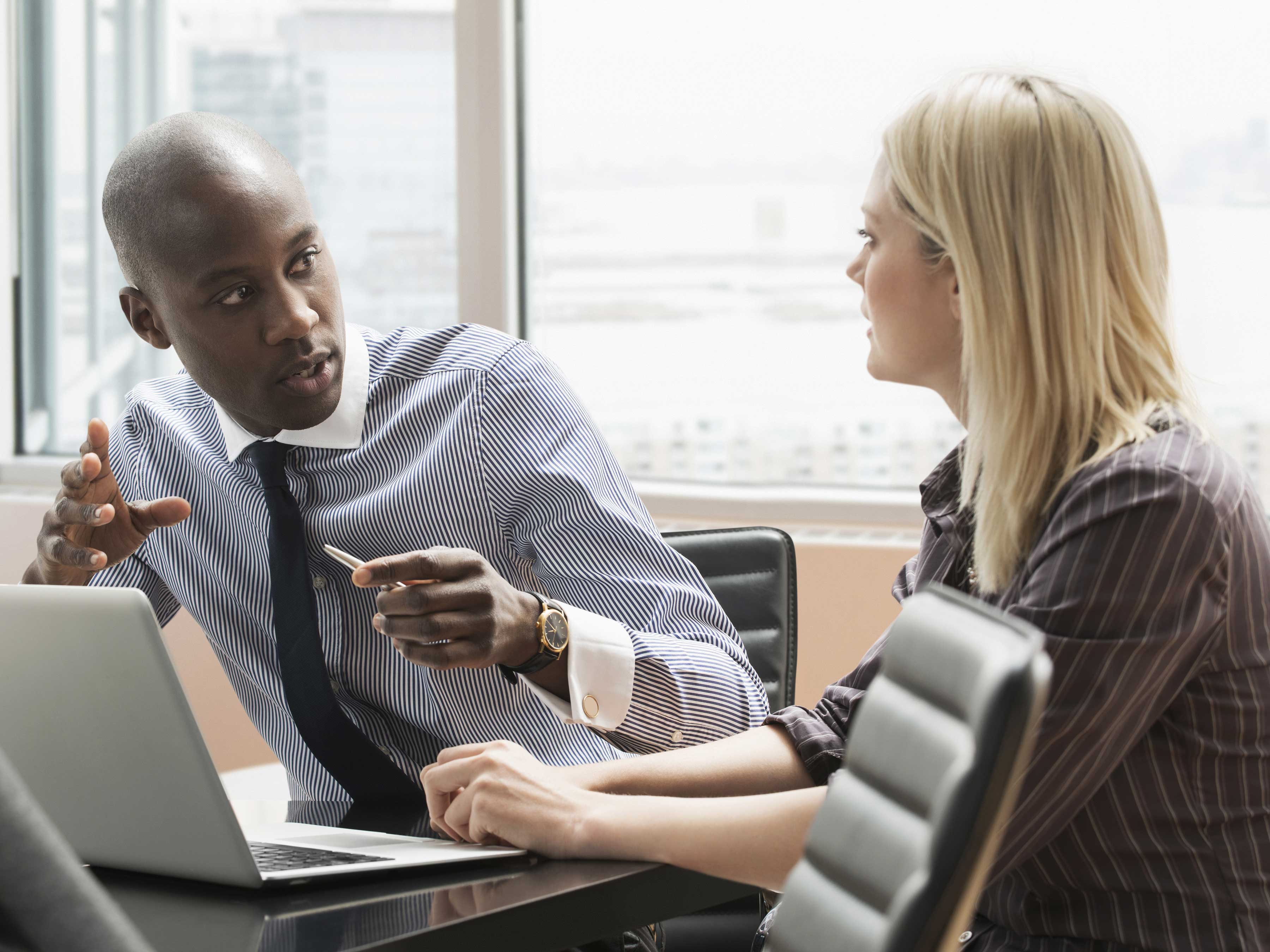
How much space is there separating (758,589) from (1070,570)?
85cm

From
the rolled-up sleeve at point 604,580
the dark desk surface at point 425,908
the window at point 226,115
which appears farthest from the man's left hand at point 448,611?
the window at point 226,115

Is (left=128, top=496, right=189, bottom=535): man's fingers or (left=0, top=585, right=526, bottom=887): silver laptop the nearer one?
(left=0, top=585, right=526, bottom=887): silver laptop

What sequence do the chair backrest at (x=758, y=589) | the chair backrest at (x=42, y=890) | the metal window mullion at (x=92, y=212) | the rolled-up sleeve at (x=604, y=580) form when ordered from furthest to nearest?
the metal window mullion at (x=92, y=212) < the chair backrest at (x=758, y=589) < the rolled-up sleeve at (x=604, y=580) < the chair backrest at (x=42, y=890)

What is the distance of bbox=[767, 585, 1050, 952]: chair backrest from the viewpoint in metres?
0.58

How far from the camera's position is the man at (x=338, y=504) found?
1.45 metres

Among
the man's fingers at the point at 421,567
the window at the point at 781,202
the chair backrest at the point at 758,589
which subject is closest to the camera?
the man's fingers at the point at 421,567

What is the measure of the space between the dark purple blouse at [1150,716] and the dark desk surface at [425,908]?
29cm

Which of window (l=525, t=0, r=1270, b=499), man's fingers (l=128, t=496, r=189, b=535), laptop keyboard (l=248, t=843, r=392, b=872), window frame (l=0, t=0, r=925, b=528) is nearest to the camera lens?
laptop keyboard (l=248, t=843, r=392, b=872)

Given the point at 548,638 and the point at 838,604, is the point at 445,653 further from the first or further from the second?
the point at 838,604

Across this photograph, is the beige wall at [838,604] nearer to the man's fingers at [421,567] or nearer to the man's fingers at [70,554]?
the man's fingers at [70,554]

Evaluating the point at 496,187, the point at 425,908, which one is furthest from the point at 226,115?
the point at 425,908

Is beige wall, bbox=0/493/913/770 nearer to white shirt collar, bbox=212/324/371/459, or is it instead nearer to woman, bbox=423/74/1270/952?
white shirt collar, bbox=212/324/371/459

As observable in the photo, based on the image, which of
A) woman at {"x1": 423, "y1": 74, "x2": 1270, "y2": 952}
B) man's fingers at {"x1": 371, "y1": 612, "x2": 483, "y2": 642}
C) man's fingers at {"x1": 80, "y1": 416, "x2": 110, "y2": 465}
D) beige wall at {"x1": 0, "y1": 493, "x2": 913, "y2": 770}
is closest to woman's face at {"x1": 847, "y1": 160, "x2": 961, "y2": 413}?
woman at {"x1": 423, "y1": 74, "x2": 1270, "y2": 952}

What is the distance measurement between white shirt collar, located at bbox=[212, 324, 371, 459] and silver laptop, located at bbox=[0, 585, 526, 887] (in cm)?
63
